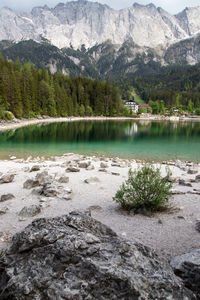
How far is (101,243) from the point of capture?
11.7 ft

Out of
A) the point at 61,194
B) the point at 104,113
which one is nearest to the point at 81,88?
the point at 104,113

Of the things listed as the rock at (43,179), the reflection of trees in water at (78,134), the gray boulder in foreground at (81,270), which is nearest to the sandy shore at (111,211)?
the rock at (43,179)

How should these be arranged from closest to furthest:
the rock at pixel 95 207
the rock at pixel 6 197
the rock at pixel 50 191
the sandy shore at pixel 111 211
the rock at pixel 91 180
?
the sandy shore at pixel 111 211
the rock at pixel 95 207
the rock at pixel 6 197
the rock at pixel 50 191
the rock at pixel 91 180

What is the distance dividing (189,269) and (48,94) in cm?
10393

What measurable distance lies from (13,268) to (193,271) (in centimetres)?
308

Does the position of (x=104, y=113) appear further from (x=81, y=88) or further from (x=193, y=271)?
(x=193, y=271)

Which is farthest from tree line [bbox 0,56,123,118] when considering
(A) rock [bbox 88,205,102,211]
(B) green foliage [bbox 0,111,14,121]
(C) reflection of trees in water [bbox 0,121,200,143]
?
(A) rock [bbox 88,205,102,211]

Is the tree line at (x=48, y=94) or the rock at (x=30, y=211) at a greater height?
the tree line at (x=48, y=94)

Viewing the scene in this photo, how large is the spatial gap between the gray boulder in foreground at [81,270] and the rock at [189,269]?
0.56 m

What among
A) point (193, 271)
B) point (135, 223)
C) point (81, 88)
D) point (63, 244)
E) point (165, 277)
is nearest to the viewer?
point (165, 277)

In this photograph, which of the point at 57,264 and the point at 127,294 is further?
the point at 57,264

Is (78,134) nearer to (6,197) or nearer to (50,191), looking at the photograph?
(50,191)

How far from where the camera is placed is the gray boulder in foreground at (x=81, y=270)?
277 centimetres

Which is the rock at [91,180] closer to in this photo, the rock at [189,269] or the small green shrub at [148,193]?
the small green shrub at [148,193]
